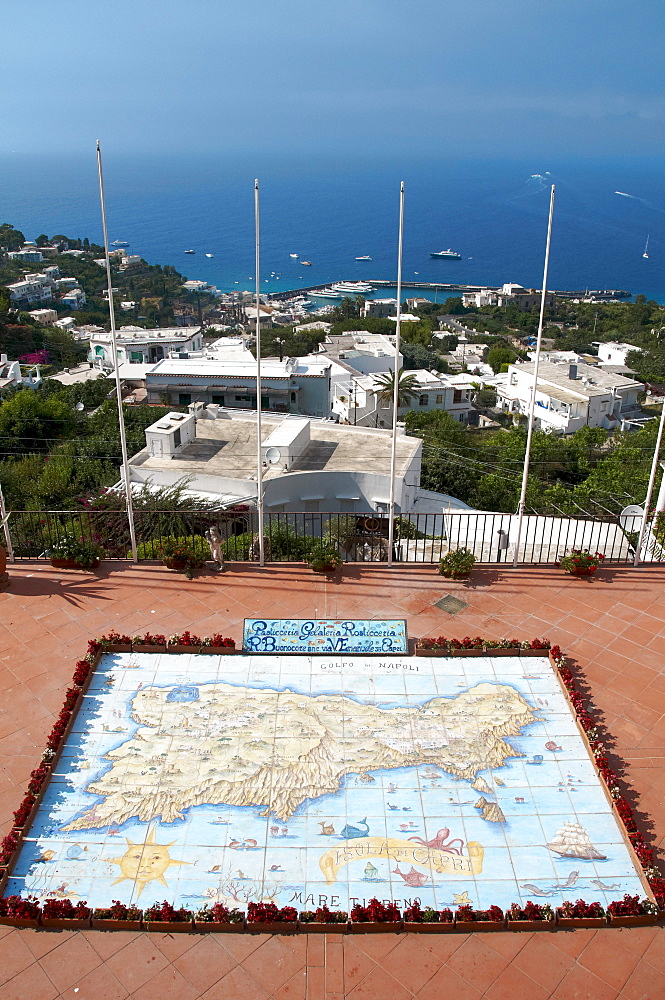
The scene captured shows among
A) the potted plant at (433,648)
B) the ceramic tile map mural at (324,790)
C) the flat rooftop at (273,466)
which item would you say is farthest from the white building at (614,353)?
the ceramic tile map mural at (324,790)

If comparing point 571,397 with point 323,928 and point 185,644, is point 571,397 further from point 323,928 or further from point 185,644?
point 323,928

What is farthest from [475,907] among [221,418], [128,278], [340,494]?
[128,278]

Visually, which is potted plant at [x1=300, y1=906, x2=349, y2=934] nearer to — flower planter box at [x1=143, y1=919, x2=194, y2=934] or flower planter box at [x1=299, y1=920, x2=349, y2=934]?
flower planter box at [x1=299, y1=920, x2=349, y2=934]

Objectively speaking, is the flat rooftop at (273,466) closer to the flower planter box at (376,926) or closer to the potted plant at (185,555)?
the potted plant at (185,555)

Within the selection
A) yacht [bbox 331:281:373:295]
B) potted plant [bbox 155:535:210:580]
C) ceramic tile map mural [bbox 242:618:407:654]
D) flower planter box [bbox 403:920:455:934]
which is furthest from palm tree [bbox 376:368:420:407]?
yacht [bbox 331:281:373:295]

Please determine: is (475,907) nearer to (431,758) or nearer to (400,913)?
(400,913)

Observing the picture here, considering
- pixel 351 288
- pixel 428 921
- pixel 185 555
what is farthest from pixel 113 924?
pixel 351 288
